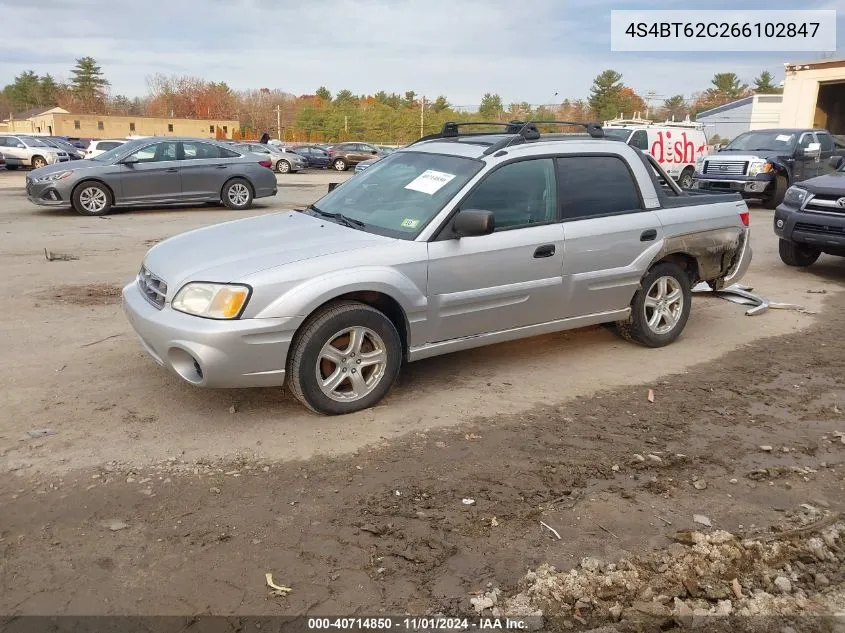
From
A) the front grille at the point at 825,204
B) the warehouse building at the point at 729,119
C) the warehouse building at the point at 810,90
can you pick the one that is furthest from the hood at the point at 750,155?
the warehouse building at the point at 729,119

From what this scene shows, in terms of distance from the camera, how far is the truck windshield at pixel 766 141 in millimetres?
17078

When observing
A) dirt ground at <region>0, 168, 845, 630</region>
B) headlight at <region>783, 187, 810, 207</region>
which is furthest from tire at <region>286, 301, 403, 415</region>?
headlight at <region>783, 187, 810, 207</region>

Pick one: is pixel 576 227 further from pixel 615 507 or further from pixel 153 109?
pixel 153 109

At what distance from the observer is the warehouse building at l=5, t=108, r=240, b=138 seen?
7144 cm

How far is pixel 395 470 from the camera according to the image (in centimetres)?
379

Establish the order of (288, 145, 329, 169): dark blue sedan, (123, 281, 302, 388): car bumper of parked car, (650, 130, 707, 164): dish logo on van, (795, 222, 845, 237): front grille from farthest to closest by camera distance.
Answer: (288, 145, 329, 169): dark blue sedan < (650, 130, 707, 164): dish logo on van < (795, 222, 845, 237): front grille < (123, 281, 302, 388): car bumper of parked car

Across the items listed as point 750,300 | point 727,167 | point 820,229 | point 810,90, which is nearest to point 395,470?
point 750,300

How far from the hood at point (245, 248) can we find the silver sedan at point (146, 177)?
9.57 metres

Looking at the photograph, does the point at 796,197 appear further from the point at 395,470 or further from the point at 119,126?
the point at 119,126

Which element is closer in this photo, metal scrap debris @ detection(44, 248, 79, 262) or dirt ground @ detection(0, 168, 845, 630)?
dirt ground @ detection(0, 168, 845, 630)

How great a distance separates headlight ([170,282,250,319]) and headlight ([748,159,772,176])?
608 inches

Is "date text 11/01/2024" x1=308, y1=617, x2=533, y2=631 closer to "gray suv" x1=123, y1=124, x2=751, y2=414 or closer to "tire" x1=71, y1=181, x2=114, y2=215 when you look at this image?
"gray suv" x1=123, y1=124, x2=751, y2=414

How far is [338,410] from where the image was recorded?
4.38 m

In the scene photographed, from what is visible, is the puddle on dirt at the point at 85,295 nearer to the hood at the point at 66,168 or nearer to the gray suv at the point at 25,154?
the hood at the point at 66,168
